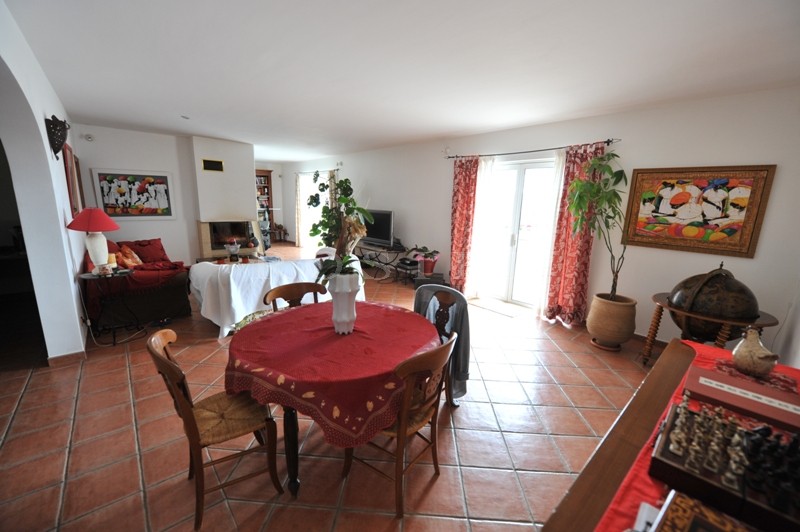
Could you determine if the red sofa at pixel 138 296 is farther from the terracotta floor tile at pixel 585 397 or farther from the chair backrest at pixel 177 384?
the terracotta floor tile at pixel 585 397

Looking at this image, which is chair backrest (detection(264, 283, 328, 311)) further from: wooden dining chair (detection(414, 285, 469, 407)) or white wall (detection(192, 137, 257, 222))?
white wall (detection(192, 137, 257, 222))

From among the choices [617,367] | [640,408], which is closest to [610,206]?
[617,367]

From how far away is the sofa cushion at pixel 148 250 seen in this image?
4.58 meters

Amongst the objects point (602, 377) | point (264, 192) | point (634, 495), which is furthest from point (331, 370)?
point (264, 192)

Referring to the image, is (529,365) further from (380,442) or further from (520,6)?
(520,6)

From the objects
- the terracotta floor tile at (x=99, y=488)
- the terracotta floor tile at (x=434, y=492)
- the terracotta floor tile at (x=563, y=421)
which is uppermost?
the terracotta floor tile at (x=563, y=421)

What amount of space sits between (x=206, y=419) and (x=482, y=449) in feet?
5.03

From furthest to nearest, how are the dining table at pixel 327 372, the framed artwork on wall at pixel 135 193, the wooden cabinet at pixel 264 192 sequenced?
the wooden cabinet at pixel 264 192 → the framed artwork on wall at pixel 135 193 → the dining table at pixel 327 372

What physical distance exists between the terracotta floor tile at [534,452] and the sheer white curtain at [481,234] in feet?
9.54

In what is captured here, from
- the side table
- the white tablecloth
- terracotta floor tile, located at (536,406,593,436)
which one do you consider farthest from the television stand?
terracotta floor tile, located at (536,406,593,436)

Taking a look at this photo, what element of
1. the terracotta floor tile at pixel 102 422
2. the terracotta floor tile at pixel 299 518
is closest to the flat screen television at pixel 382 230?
the terracotta floor tile at pixel 102 422

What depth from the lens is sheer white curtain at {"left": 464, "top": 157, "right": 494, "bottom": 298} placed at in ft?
14.6

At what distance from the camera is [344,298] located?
5.39 ft

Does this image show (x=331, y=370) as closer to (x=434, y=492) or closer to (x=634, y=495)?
(x=434, y=492)
